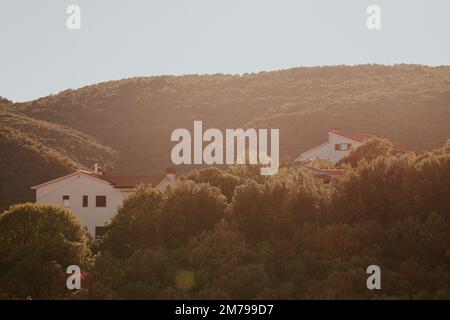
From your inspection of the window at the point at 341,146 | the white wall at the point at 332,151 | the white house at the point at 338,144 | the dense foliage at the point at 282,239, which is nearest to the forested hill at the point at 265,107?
the white wall at the point at 332,151

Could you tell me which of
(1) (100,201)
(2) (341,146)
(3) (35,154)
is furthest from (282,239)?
(3) (35,154)

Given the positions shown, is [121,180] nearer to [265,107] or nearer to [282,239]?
[282,239]

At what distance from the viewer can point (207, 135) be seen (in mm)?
137625

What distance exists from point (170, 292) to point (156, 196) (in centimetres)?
1362

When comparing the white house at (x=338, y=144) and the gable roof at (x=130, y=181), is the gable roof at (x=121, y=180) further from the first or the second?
the white house at (x=338, y=144)

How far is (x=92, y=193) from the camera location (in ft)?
220

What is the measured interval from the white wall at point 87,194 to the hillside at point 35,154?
1346 centimetres

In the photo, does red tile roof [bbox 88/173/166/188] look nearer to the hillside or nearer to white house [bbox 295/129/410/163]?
the hillside

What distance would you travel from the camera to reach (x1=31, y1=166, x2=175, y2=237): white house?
66312 mm

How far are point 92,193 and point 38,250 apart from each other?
25.1 m

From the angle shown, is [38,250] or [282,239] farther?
[282,239]
